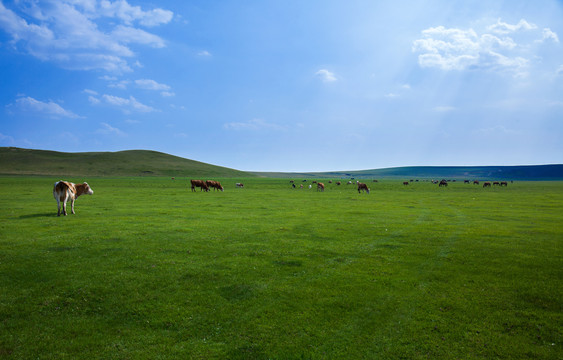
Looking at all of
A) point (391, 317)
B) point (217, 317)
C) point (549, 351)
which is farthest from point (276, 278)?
point (549, 351)

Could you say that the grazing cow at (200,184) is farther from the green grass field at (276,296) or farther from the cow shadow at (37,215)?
the green grass field at (276,296)

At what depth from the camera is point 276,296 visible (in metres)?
8.85

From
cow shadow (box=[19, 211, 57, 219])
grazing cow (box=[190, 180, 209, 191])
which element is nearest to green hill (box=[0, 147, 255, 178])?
grazing cow (box=[190, 180, 209, 191])

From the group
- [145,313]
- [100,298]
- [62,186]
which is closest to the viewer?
[145,313]

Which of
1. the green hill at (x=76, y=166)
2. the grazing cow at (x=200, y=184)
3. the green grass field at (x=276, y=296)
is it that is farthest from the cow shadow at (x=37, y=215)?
the green hill at (x=76, y=166)

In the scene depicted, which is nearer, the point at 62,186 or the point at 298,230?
the point at 298,230

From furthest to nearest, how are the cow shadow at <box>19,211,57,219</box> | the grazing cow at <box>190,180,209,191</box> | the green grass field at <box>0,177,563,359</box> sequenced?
1. the grazing cow at <box>190,180,209,191</box>
2. the cow shadow at <box>19,211,57,219</box>
3. the green grass field at <box>0,177,563,359</box>

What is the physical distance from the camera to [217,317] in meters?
7.67

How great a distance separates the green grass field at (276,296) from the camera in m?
6.60

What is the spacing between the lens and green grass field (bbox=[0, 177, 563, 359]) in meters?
6.60

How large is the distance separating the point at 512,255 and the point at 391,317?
912 centimetres

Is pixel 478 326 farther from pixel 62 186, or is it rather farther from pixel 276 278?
pixel 62 186

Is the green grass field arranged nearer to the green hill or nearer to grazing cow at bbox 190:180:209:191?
grazing cow at bbox 190:180:209:191

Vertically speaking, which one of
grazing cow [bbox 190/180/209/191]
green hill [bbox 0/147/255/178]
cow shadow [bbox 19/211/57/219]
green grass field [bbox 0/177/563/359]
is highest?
green hill [bbox 0/147/255/178]
